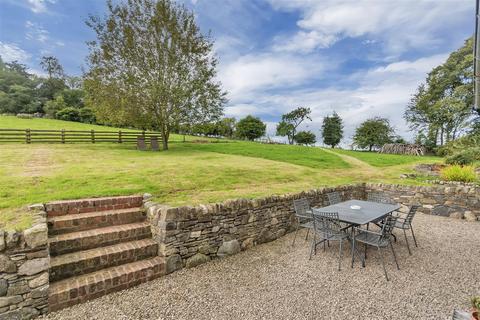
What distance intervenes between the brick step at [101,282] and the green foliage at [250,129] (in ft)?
153

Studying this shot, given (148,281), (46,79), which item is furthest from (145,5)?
(46,79)

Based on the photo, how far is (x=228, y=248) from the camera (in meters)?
4.71

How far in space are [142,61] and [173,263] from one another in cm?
1479

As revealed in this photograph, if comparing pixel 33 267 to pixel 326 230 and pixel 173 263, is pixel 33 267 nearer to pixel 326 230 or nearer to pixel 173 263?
pixel 173 263

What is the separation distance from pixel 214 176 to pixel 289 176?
324cm

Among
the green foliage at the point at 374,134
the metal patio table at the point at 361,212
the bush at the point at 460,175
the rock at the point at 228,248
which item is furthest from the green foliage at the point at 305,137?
the rock at the point at 228,248

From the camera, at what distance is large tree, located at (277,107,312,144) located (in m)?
47.8

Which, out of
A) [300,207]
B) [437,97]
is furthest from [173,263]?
[437,97]

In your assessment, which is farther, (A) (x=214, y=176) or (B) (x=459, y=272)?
(A) (x=214, y=176)

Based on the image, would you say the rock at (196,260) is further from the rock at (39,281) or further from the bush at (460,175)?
the bush at (460,175)

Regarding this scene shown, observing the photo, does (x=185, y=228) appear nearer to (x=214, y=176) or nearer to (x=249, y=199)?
(x=249, y=199)

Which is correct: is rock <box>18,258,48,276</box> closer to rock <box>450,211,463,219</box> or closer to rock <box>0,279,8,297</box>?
rock <box>0,279,8,297</box>

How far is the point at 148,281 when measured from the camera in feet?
12.4

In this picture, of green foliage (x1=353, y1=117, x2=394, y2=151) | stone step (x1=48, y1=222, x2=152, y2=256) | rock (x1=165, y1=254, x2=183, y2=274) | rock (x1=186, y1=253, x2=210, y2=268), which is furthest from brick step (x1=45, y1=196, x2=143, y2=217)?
green foliage (x1=353, y1=117, x2=394, y2=151)
